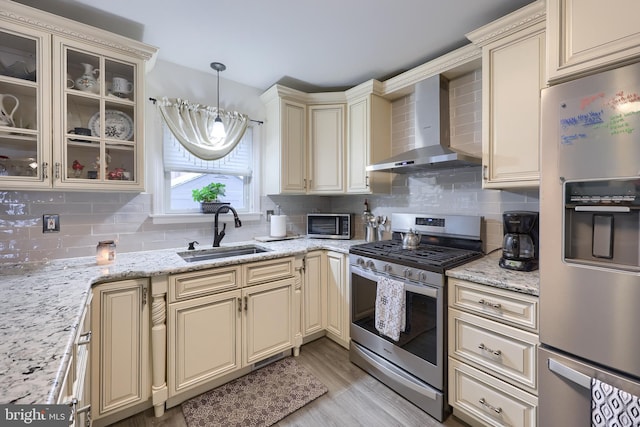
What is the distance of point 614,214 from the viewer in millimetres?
1118

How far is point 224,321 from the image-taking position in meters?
1.92

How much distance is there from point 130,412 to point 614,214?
2714 mm

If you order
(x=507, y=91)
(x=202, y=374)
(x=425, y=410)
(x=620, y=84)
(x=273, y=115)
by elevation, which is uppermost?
(x=273, y=115)

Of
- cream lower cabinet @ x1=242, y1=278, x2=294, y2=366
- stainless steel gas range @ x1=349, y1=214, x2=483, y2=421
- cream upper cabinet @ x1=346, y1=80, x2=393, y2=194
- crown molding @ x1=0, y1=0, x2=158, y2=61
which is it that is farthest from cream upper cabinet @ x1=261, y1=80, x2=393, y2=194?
crown molding @ x1=0, y1=0, x2=158, y2=61

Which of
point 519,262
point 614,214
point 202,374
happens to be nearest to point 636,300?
point 614,214

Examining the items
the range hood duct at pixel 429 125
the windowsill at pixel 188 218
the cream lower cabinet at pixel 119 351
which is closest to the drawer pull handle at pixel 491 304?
the range hood duct at pixel 429 125

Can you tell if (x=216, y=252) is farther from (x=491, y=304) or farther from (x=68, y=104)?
(x=491, y=304)

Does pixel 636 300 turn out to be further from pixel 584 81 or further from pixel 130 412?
pixel 130 412

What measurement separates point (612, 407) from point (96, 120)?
9.88 feet

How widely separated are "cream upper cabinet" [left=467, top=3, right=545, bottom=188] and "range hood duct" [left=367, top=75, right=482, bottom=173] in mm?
376

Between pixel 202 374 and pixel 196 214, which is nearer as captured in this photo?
pixel 202 374

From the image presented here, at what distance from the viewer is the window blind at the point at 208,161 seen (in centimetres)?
240

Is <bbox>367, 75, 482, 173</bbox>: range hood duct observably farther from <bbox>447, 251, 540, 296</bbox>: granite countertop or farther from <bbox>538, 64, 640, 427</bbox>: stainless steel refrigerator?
<bbox>538, 64, 640, 427</bbox>: stainless steel refrigerator

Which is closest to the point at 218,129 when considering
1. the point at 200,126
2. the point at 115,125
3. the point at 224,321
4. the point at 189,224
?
the point at 200,126
